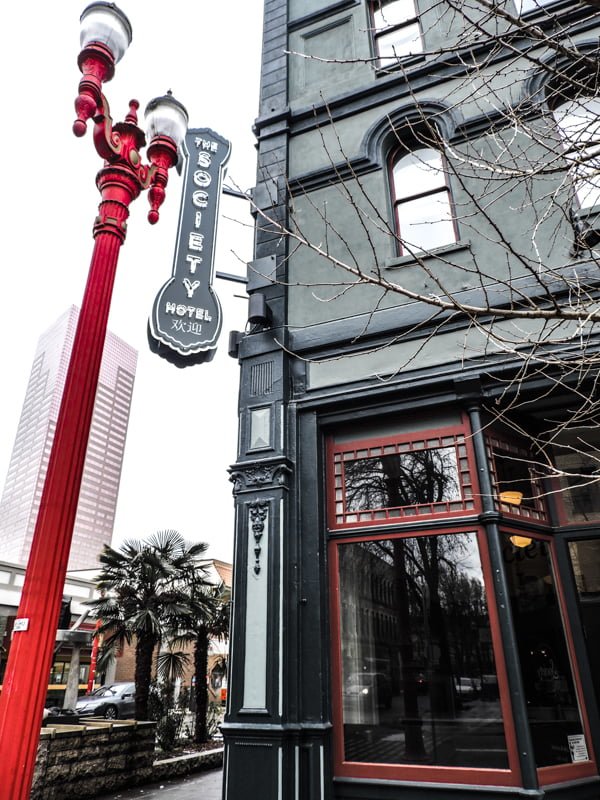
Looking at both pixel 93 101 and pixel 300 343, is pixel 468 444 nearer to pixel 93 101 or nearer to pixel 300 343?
pixel 300 343

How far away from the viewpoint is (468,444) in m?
6.31

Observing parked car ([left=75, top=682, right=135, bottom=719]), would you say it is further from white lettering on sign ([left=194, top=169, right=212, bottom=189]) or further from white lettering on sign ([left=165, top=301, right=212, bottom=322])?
white lettering on sign ([left=194, top=169, right=212, bottom=189])

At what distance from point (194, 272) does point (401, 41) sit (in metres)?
5.32

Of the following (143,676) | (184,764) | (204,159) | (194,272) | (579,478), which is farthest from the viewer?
(143,676)

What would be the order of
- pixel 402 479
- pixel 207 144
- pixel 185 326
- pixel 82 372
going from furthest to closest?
1. pixel 207 144
2. pixel 185 326
3. pixel 402 479
4. pixel 82 372

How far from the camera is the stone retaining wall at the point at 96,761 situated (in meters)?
9.73

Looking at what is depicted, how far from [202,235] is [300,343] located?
2390 mm

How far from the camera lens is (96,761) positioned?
424 inches

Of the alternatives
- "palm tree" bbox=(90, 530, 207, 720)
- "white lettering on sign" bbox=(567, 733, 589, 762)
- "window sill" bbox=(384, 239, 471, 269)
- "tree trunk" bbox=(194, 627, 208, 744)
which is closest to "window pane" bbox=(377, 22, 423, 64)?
"window sill" bbox=(384, 239, 471, 269)

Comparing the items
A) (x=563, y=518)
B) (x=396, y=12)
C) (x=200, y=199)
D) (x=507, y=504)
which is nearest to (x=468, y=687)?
(x=507, y=504)

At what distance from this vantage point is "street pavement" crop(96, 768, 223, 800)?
10.4m

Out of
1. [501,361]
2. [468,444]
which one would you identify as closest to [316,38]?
[501,361]

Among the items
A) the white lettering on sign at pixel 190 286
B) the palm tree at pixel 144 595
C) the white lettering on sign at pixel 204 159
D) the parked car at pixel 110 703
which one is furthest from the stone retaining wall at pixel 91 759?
the parked car at pixel 110 703

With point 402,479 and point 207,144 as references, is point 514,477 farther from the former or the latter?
point 207,144
